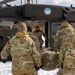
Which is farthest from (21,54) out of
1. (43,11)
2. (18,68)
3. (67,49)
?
(43,11)

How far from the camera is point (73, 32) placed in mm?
5363

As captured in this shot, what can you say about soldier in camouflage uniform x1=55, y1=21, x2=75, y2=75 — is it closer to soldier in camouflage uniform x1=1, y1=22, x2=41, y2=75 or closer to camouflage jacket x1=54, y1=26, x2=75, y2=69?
camouflage jacket x1=54, y1=26, x2=75, y2=69

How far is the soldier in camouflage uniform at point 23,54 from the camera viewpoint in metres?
5.42

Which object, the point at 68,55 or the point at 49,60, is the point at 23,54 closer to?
the point at 49,60

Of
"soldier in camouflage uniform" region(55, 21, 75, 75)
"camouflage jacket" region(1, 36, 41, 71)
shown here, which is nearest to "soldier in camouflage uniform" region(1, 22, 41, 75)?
"camouflage jacket" region(1, 36, 41, 71)

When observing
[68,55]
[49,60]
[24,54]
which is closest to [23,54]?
[24,54]

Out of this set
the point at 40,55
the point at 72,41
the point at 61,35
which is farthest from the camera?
the point at 61,35

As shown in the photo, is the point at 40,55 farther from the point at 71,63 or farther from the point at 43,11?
the point at 43,11

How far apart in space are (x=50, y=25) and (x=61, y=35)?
5610 mm

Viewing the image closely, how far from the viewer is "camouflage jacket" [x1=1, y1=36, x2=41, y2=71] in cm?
542

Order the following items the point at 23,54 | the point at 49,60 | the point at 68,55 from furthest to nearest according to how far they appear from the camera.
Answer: the point at 49,60, the point at 23,54, the point at 68,55

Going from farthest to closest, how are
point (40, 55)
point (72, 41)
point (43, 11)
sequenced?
1. point (43, 11)
2. point (40, 55)
3. point (72, 41)

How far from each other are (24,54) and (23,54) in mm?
18

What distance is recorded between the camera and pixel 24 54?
5.43m
